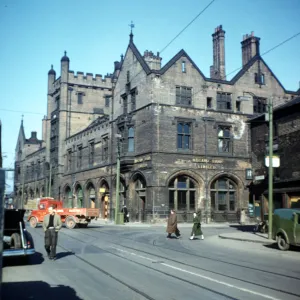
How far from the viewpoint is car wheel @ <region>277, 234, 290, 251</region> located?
15.3 m

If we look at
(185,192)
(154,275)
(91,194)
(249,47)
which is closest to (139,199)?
(185,192)

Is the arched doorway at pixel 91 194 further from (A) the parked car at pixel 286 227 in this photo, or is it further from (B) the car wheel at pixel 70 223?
(A) the parked car at pixel 286 227

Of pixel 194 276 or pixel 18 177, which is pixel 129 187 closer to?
pixel 194 276

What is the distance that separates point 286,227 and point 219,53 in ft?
104

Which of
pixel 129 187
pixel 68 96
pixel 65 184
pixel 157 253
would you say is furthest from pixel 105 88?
pixel 157 253

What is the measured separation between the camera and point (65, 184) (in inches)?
2181

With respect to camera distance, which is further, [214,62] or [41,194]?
[41,194]

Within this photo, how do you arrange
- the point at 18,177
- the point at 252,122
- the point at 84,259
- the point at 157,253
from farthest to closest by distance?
the point at 18,177
the point at 252,122
the point at 157,253
the point at 84,259

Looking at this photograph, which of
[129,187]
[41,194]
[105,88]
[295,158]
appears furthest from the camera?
[41,194]

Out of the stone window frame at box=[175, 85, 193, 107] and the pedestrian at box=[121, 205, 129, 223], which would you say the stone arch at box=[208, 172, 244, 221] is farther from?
the pedestrian at box=[121, 205, 129, 223]

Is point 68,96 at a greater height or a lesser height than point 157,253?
greater

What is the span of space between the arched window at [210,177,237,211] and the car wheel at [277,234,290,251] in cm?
2175

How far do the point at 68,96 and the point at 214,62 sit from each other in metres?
22.0

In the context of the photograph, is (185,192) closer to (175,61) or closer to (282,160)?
(175,61)
